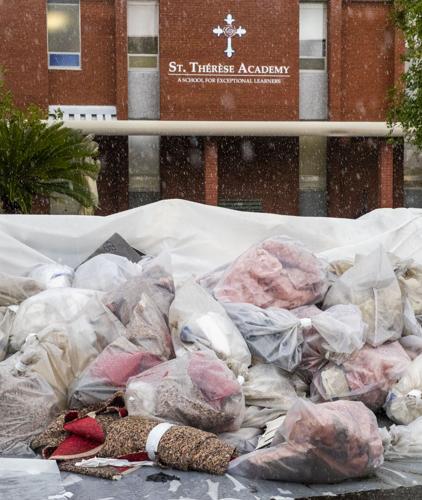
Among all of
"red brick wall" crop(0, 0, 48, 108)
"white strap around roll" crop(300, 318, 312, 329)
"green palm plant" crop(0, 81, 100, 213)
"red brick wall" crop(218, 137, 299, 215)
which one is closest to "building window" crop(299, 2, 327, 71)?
"red brick wall" crop(218, 137, 299, 215)

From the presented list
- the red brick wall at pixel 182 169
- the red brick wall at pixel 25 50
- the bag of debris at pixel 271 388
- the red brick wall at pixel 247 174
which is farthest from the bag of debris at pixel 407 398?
the red brick wall at pixel 25 50

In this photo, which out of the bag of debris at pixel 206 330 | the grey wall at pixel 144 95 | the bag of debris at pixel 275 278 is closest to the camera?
the bag of debris at pixel 206 330

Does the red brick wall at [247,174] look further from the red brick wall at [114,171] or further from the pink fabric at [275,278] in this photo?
the pink fabric at [275,278]

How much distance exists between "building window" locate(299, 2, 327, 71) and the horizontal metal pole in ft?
6.84

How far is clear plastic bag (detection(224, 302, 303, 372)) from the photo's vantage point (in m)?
5.21

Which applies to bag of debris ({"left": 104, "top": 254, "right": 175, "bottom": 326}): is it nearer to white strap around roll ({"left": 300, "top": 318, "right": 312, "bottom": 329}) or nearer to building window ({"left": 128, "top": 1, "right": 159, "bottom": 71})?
white strap around roll ({"left": 300, "top": 318, "right": 312, "bottom": 329})

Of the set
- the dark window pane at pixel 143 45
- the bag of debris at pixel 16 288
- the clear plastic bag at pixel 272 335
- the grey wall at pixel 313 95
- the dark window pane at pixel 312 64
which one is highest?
the dark window pane at pixel 143 45

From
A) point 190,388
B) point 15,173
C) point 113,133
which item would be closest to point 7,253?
point 190,388

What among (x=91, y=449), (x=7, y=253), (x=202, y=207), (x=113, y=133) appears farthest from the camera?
(x=113, y=133)

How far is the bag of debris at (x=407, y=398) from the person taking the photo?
503cm

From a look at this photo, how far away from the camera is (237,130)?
21.3 metres

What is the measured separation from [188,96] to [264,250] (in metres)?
16.6

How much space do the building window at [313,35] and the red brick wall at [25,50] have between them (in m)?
6.16

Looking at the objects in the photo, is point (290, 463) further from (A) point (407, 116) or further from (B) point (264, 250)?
(A) point (407, 116)
